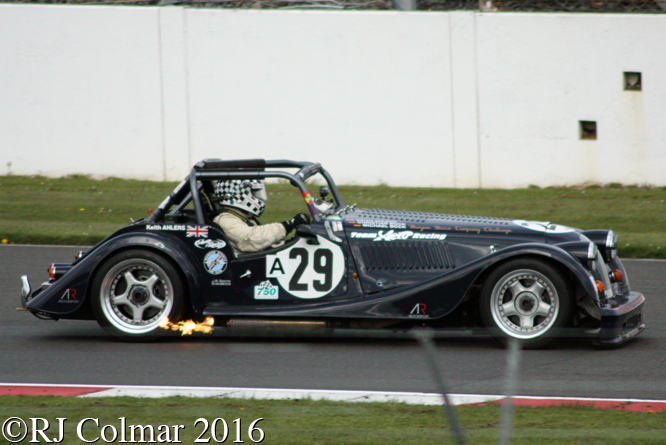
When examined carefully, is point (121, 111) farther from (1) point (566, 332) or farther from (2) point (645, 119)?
(1) point (566, 332)

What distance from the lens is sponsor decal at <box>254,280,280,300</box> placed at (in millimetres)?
6656

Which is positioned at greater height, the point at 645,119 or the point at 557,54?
the point at 557,54

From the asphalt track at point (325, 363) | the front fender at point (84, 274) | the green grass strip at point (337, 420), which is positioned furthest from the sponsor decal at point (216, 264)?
the green grass strip at point (337, 420)

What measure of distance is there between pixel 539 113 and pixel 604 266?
11.1m

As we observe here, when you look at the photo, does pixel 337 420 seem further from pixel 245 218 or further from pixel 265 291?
pixel 245 218

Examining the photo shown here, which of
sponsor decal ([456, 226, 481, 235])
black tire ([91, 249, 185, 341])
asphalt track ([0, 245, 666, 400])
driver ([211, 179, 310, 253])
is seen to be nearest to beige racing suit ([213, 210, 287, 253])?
driver ([211, 179, 310, 253])

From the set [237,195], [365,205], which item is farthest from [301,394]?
[365,205]

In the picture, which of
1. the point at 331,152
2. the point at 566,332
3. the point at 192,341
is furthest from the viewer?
the point at 331,152

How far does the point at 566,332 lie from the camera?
638 cm

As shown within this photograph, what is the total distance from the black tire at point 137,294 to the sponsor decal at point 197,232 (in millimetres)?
300

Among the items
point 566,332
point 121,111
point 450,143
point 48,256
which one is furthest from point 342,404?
point 121,111

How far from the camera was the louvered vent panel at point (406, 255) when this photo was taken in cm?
663

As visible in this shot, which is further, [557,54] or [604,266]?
[557,54]

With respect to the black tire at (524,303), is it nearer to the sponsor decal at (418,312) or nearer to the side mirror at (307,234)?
the sponsor decal at (418,312)
